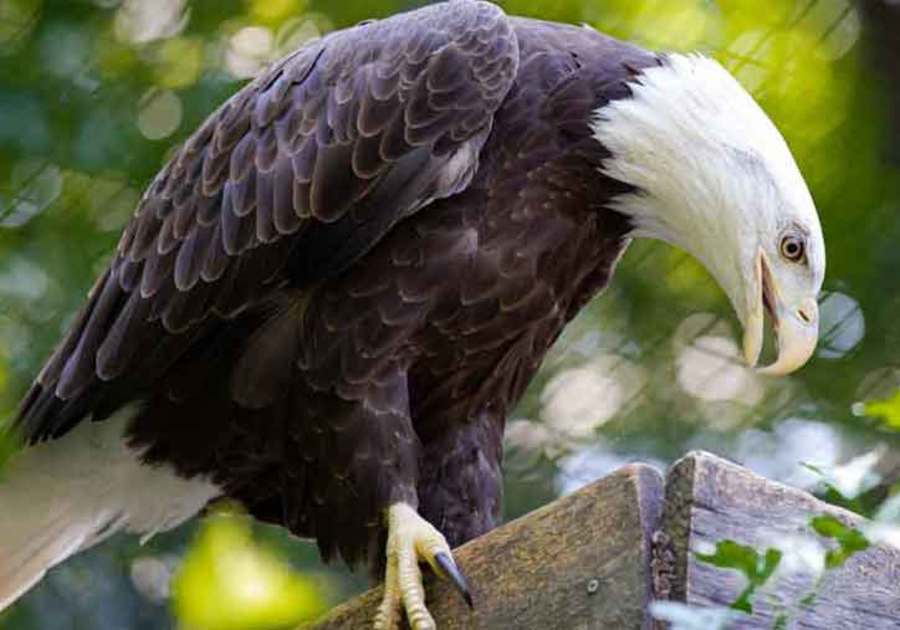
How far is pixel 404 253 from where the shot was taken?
3299mm

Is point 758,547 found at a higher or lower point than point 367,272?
higher

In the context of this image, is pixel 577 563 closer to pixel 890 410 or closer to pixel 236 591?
pixel 890 410

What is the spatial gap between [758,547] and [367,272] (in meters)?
1.10

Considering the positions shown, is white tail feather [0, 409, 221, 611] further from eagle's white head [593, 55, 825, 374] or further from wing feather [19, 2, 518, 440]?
eagle's white head [593, 55, 825, 374]

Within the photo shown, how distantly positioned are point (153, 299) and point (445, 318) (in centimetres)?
47

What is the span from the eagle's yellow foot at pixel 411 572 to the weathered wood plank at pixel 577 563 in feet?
0.29

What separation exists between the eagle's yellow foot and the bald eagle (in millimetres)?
43

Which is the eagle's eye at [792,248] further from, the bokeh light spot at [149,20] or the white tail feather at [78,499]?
the bokeh light spot at [149,20]

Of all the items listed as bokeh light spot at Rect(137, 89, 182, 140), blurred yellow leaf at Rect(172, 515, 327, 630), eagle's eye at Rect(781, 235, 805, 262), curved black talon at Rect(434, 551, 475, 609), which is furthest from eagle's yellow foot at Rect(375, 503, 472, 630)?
bokeh light spot at Rect(137, 89, 182, 140)

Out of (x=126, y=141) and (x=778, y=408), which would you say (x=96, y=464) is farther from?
(x=778, y=408)

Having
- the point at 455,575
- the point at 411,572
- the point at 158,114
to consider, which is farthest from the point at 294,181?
the point at 158,114

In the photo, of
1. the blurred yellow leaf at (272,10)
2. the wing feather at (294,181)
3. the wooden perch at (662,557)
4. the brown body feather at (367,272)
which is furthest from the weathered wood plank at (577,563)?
the blurred yellow leaf at (272,10)

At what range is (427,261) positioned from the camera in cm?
328

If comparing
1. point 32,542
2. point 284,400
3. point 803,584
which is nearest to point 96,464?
point 32,542
